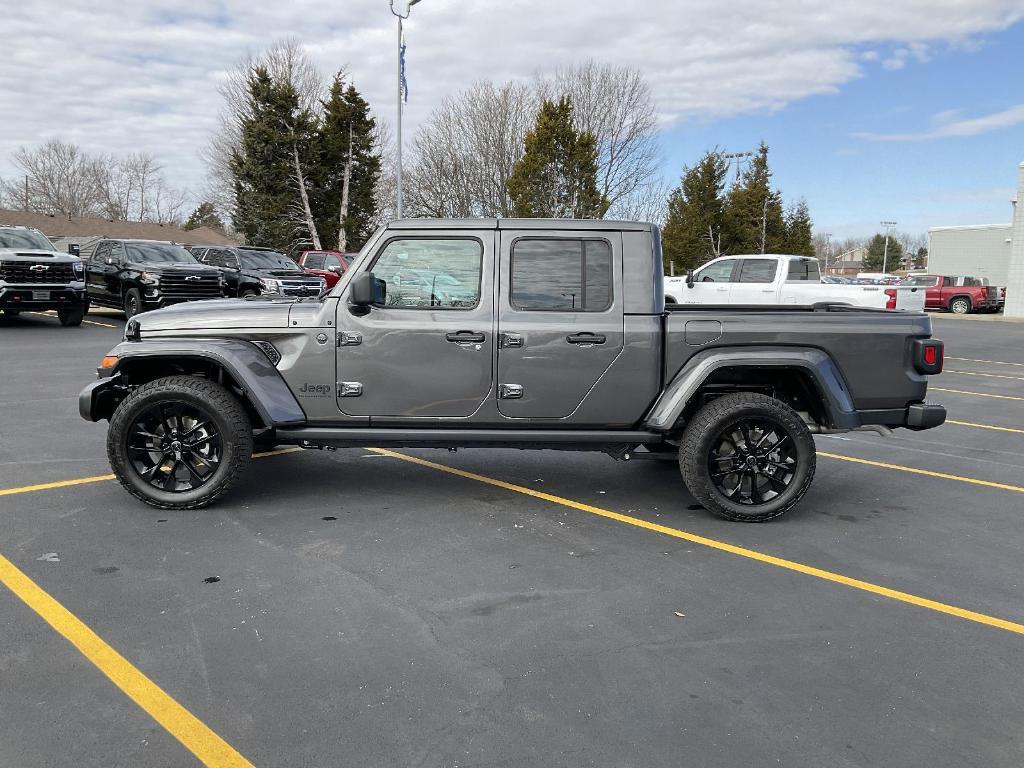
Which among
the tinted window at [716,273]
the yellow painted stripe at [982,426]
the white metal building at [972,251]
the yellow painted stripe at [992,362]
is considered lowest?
the yellow painted stripe at [982,426]

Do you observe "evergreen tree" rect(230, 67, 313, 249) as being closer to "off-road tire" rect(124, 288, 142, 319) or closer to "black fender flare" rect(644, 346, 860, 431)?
"off-road tire" rect(124, 288, 142, 319)

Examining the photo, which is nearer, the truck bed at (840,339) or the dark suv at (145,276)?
the truck bed at (840,339)

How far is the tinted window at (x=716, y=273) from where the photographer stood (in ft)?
56.4

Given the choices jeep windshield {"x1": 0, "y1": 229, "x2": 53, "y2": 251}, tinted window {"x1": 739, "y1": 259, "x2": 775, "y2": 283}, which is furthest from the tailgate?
jeep windshield {"x1": 0, "y1": 229, "x2": 53, "y2": 251}

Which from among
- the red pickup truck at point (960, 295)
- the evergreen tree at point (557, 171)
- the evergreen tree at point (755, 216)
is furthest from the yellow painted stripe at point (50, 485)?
the evergreen tree at point (755, 216)

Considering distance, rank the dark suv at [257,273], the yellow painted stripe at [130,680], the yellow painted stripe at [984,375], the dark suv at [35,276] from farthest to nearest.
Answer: the dark suv at [257,273] → the dark suv at [35,276] → the yellow painted stripe at [984,375] → the yellow painted stripe at [130,680]

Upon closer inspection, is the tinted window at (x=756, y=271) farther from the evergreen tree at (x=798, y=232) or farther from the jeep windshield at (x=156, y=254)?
the evergreen tree at (x=798, y=232)

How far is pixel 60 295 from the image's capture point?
16.5 meters

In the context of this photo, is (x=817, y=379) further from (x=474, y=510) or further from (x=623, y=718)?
(x=623, y=718)

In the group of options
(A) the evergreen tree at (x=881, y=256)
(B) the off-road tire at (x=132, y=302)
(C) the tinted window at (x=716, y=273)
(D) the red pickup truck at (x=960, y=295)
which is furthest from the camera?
(A) the evergreen tree at (x=881, y=256)

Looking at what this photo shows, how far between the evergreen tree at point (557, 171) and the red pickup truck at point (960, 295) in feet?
47.5

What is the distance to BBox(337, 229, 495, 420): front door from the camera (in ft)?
17.0

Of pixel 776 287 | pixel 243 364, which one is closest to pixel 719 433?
pixel 243 364

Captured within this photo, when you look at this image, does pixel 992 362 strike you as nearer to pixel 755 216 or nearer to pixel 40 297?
pixel 40 297
